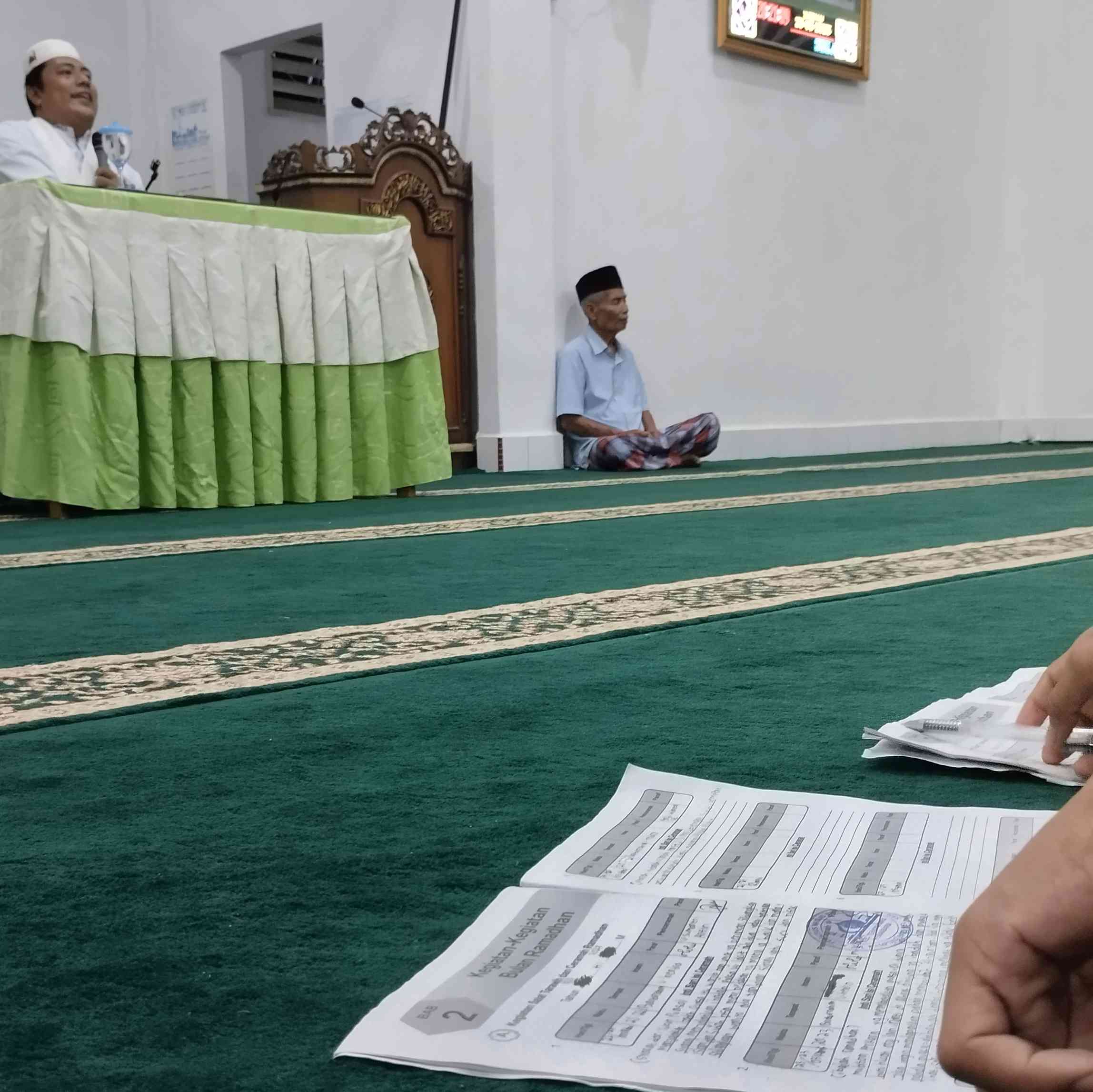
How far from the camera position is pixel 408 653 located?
4.78 feet

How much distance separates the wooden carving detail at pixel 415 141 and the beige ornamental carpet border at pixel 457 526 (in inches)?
80.3

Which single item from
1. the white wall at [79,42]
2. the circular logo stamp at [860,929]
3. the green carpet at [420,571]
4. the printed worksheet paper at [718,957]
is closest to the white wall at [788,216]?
the white wall at [79,42]

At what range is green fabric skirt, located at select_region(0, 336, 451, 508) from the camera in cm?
314

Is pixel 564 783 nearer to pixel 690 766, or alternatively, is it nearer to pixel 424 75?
pixel 690 766

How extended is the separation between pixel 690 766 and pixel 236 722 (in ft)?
1.32

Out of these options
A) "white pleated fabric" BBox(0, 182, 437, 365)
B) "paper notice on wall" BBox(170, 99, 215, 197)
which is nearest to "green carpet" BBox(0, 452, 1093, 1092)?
"white pleated fabric" BBox(0, 182, 437, 365)

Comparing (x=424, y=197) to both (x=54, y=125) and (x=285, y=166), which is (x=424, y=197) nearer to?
(x=285, y=166)

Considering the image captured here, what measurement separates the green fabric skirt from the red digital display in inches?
111

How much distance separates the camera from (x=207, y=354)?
11.0 ft

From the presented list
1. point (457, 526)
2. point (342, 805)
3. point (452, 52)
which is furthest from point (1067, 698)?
point (452, 52)

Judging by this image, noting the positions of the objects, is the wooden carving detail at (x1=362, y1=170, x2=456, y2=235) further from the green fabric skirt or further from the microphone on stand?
the green fabric skirt

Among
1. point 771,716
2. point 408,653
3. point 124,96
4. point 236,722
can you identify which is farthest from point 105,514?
point 124,96

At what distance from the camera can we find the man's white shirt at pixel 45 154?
3.79m

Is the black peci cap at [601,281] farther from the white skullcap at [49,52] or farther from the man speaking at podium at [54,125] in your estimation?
the white skullcap at [49,52]
